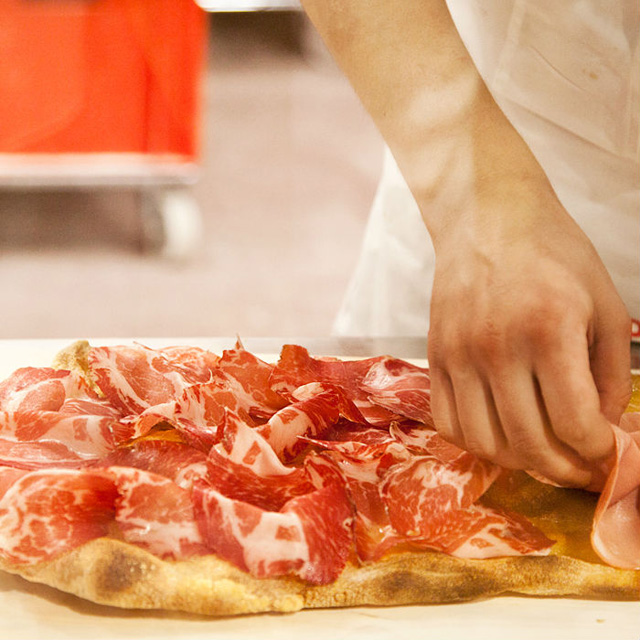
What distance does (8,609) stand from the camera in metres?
0.52

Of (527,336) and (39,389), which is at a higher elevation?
(527,336)

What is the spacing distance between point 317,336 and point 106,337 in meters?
0.23

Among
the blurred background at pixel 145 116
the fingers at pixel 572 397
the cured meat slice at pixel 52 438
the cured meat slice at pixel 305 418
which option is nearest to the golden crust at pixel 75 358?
the blurred background at pixel 145 116

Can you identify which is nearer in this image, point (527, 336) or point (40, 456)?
point (527, 336)

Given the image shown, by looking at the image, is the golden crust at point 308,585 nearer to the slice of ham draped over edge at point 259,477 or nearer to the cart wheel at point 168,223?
the slice of ham draped over edge at point 259,477

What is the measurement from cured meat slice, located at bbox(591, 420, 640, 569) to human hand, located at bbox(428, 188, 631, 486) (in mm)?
Answer: 34

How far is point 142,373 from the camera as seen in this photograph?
2.34 feet

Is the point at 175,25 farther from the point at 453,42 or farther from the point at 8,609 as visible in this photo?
the point at 8,609

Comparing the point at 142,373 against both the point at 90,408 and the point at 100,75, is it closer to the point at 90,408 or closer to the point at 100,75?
the point at 90,408

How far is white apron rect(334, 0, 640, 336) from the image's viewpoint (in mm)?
625

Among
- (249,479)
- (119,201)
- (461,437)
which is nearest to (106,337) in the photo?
(249,479)

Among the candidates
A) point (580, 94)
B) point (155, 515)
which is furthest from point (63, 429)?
point (580, 94)

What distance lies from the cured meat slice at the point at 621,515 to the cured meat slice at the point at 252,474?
198mm

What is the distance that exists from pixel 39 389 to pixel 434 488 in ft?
1.11
